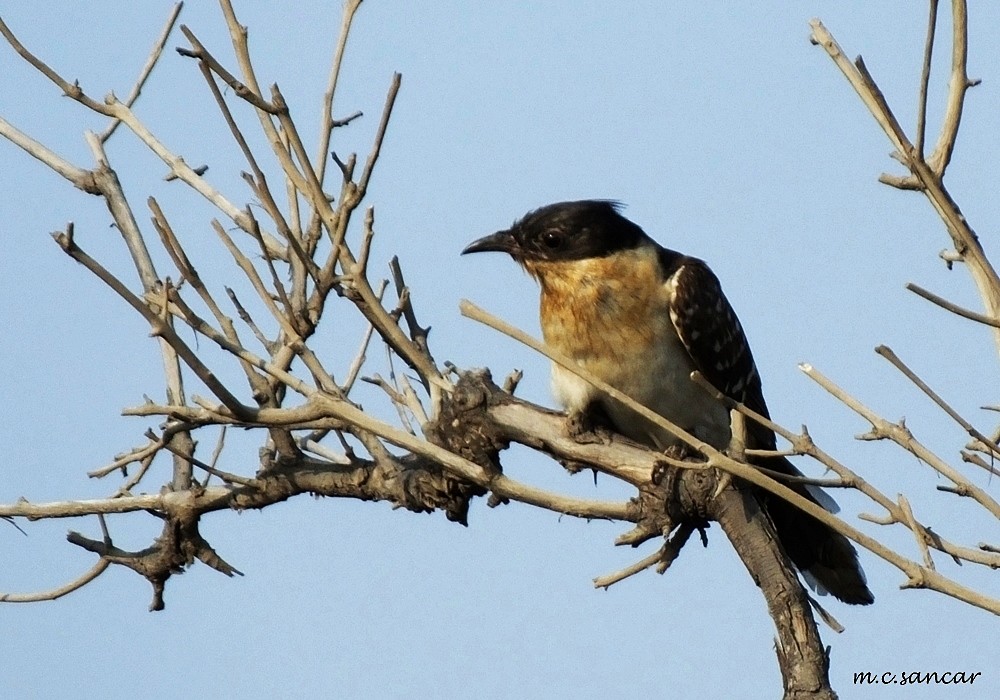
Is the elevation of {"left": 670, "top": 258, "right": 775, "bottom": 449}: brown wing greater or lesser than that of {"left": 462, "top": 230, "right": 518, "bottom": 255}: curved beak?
lesser

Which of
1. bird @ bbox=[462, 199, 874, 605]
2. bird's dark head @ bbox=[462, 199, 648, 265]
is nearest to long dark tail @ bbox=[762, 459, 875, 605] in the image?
bird @ bbox=[462, 199, 874, 605]

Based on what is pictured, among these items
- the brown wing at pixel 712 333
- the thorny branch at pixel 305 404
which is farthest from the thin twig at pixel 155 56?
the brown wing at pixel 712 333

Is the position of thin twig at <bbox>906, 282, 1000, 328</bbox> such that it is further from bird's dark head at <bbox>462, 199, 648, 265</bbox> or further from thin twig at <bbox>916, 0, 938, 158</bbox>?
bird's dark head at <bbox>462, 199, 648, 265</bbox>

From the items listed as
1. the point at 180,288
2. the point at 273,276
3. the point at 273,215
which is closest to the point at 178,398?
the point at 180,288

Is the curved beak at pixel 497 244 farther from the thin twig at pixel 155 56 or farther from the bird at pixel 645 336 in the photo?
the thin twig at pixel 155 56

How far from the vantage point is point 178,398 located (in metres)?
4.73

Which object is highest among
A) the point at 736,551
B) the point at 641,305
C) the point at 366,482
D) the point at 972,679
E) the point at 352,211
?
the point at 641,305

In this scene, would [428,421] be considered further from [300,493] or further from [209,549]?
[209,549]

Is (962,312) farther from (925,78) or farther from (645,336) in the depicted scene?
(645,336)

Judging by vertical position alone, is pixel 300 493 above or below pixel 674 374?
below

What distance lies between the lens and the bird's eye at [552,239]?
20.1 ft

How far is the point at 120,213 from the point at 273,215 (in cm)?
121

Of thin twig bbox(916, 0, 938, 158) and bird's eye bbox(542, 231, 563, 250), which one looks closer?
thin twig bbox(916, 0, 938, 158)

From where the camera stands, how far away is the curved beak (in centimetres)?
625
